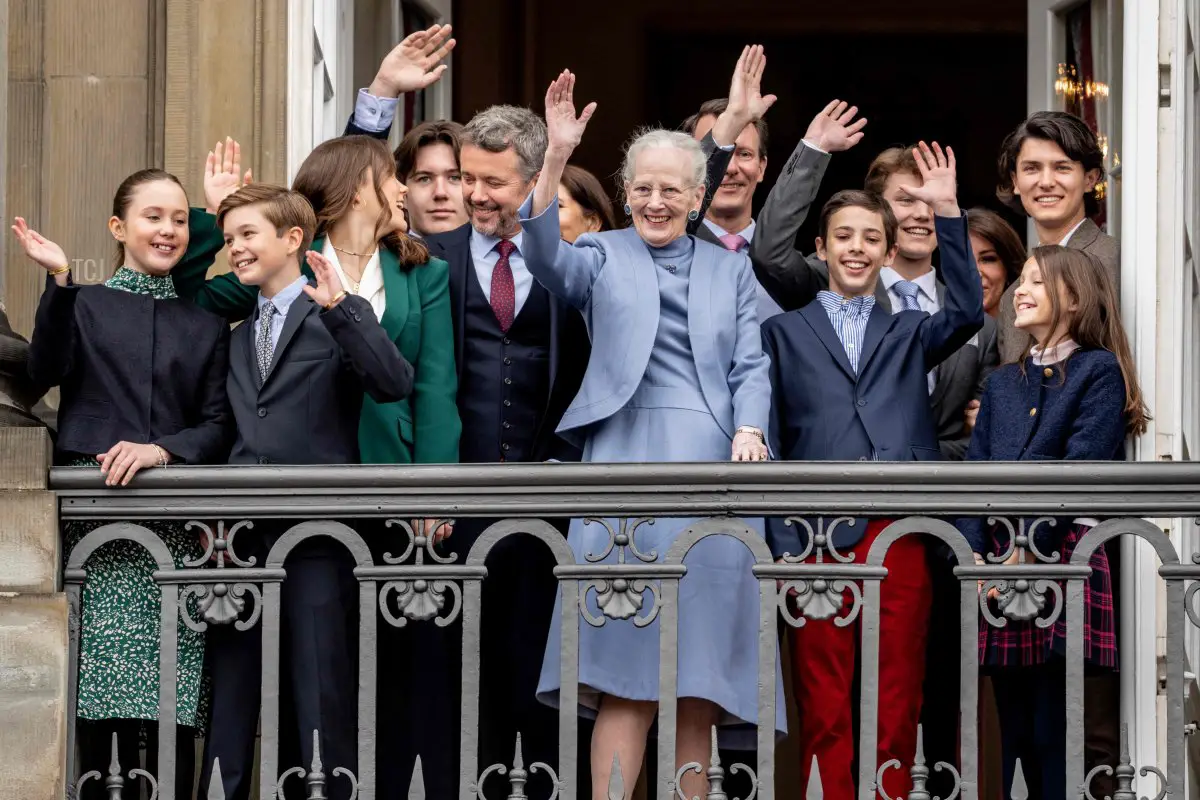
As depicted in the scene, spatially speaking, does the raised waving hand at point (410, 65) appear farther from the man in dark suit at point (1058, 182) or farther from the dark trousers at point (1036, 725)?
the dark trousers at point (1036, 725)

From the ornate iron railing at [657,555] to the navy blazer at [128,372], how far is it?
0.22m

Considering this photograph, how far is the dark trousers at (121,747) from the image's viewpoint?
598 cm

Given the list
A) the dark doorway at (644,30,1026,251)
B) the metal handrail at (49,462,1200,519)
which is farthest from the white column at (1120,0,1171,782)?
the dark doorway at (644,30,1026,251)

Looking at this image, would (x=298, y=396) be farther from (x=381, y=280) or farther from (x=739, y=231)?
(x=739, y=231)

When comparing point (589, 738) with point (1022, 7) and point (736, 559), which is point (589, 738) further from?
point (1022, 7)

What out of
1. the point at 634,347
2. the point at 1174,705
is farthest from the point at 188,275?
the point at 1174,705

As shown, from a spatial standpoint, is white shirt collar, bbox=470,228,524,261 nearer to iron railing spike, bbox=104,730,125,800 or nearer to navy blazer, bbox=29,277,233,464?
navy blazer, bbox=29,277,233,464

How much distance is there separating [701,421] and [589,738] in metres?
0.96

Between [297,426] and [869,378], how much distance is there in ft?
5.29

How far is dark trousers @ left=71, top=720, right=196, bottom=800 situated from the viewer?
19.6ft

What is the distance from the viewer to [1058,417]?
6188 millimetres

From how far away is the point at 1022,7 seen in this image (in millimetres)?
12258

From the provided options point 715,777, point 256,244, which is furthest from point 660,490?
point 256,244

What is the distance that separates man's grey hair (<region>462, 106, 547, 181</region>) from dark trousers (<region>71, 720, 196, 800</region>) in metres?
1.81
